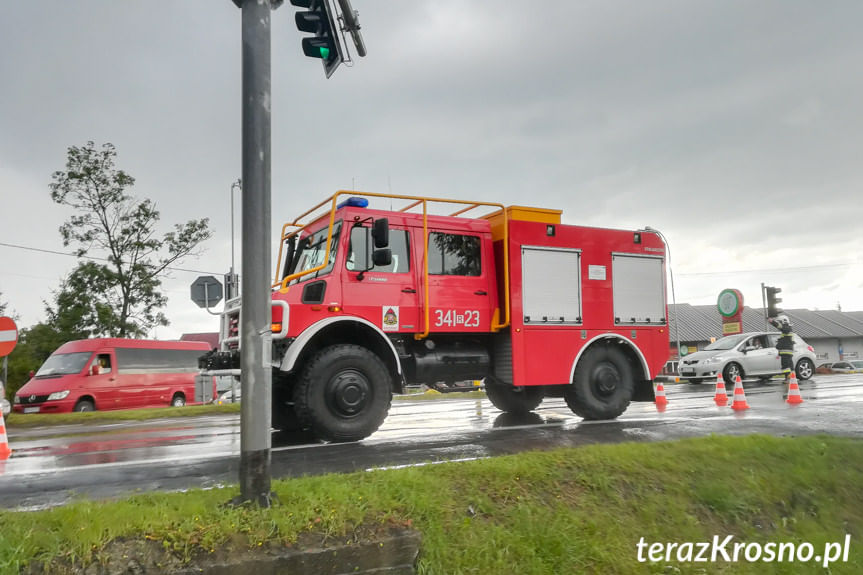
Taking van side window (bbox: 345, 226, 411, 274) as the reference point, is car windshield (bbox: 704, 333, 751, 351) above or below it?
below

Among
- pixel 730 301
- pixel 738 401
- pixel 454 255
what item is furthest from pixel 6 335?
pixel 730 301

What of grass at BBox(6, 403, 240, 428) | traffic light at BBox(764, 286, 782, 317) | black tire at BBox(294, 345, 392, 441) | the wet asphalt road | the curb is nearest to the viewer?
the curb

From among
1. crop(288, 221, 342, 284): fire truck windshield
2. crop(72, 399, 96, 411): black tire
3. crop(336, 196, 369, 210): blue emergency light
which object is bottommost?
crop(72, 399, 96, 411): black tire

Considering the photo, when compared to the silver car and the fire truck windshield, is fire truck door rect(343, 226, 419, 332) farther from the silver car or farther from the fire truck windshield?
the silver car

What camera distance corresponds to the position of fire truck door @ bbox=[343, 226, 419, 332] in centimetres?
765

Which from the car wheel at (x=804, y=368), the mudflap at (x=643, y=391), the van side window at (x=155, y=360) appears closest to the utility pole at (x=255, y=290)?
the mudflap at (x=643, y=391)

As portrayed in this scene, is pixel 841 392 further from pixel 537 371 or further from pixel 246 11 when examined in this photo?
pixel 246 11

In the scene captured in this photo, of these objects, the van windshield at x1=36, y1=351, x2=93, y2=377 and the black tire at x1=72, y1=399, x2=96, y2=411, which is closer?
the black tire at x1=72, y1=399, x2=96, y2=411

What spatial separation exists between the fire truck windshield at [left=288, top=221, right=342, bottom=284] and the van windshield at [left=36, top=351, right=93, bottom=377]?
13544 millimetres

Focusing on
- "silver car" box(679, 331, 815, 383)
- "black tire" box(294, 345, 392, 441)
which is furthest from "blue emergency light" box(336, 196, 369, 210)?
"silver car" box(679, 331, 815, 383)

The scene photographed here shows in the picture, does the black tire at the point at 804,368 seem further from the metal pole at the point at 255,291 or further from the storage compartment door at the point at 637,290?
the metal pole at the point at 255,291

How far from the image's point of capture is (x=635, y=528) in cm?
473

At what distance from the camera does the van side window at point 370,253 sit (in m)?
7.77

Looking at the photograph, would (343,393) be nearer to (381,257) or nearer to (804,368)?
(381,257)
